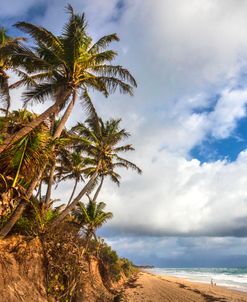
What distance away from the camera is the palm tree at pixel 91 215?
32312mm

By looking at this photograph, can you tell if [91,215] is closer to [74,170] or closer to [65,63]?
[74,170]

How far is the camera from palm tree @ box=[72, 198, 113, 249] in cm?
3231

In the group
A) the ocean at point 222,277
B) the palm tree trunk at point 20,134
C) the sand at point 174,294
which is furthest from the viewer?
the ocean at point 222,277

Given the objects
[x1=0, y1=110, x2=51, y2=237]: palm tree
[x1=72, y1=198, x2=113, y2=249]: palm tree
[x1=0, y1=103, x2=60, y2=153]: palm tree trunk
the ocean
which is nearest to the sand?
[x1=72, y1=198, x2=113, y2=249]: palm tree

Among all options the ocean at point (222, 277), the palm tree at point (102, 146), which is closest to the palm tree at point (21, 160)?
the palm tree at point (102, 146)

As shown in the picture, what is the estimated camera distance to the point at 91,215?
107 ft

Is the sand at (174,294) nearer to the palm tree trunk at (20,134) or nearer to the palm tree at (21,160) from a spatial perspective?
the palm tree trunk at (20,134)

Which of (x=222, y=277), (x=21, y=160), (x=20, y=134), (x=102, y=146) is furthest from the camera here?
(x=222, y=277)

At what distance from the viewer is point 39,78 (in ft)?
58.4

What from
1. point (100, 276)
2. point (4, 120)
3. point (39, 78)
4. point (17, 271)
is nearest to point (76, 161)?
point (100, 276)

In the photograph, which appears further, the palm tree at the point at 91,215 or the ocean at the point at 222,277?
the ocean at the point at 222,277

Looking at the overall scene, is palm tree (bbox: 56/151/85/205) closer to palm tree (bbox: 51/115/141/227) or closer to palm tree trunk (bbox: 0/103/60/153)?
palm tree (bbox: 51/115/141/227)

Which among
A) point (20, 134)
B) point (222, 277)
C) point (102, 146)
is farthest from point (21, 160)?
point (222, 277)

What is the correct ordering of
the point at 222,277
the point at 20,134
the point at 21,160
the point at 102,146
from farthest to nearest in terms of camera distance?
the point at 222,277 → the point at 102,146 → the point at 20,134 → the point at 21,160
